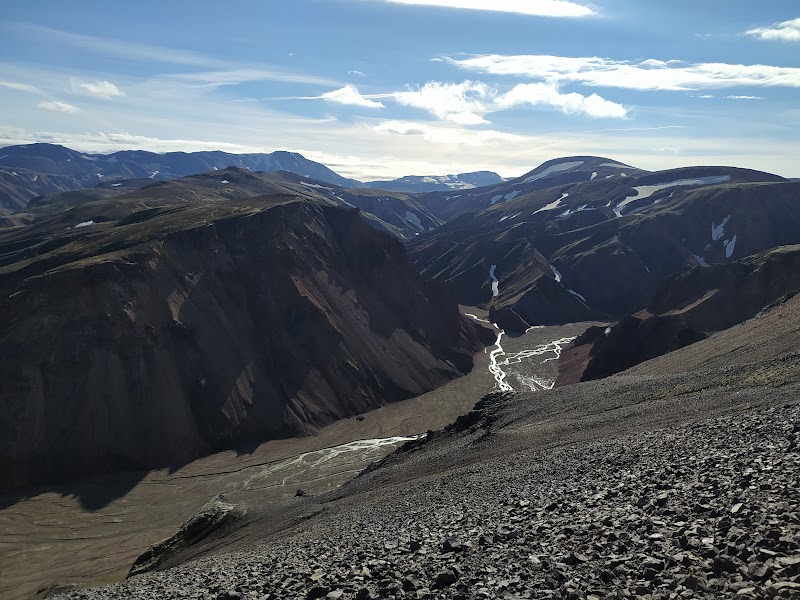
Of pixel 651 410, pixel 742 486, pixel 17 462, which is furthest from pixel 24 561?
pixel 742 486

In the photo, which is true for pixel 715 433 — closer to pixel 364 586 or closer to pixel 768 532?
pixel 768 532

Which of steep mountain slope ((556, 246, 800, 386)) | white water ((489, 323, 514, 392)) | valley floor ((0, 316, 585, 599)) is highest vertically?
steep mountain slope ((556, 246, 800, 386))

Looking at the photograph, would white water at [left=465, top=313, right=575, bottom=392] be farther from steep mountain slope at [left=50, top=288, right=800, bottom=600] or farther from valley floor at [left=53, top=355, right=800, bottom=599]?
valley floor at [left=53, top=355, right=800, bottom=599]

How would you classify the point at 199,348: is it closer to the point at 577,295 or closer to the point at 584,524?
the point at 584,524

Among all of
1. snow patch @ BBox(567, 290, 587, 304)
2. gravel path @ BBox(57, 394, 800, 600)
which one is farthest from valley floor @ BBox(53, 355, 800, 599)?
snow patch @ BBox(567, 290, 587, 304)

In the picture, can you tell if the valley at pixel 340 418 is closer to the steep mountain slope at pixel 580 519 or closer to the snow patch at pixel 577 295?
the steep mountain slope at pixel 580 519

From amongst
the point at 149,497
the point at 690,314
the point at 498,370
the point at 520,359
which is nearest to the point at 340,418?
the point at 149,497
